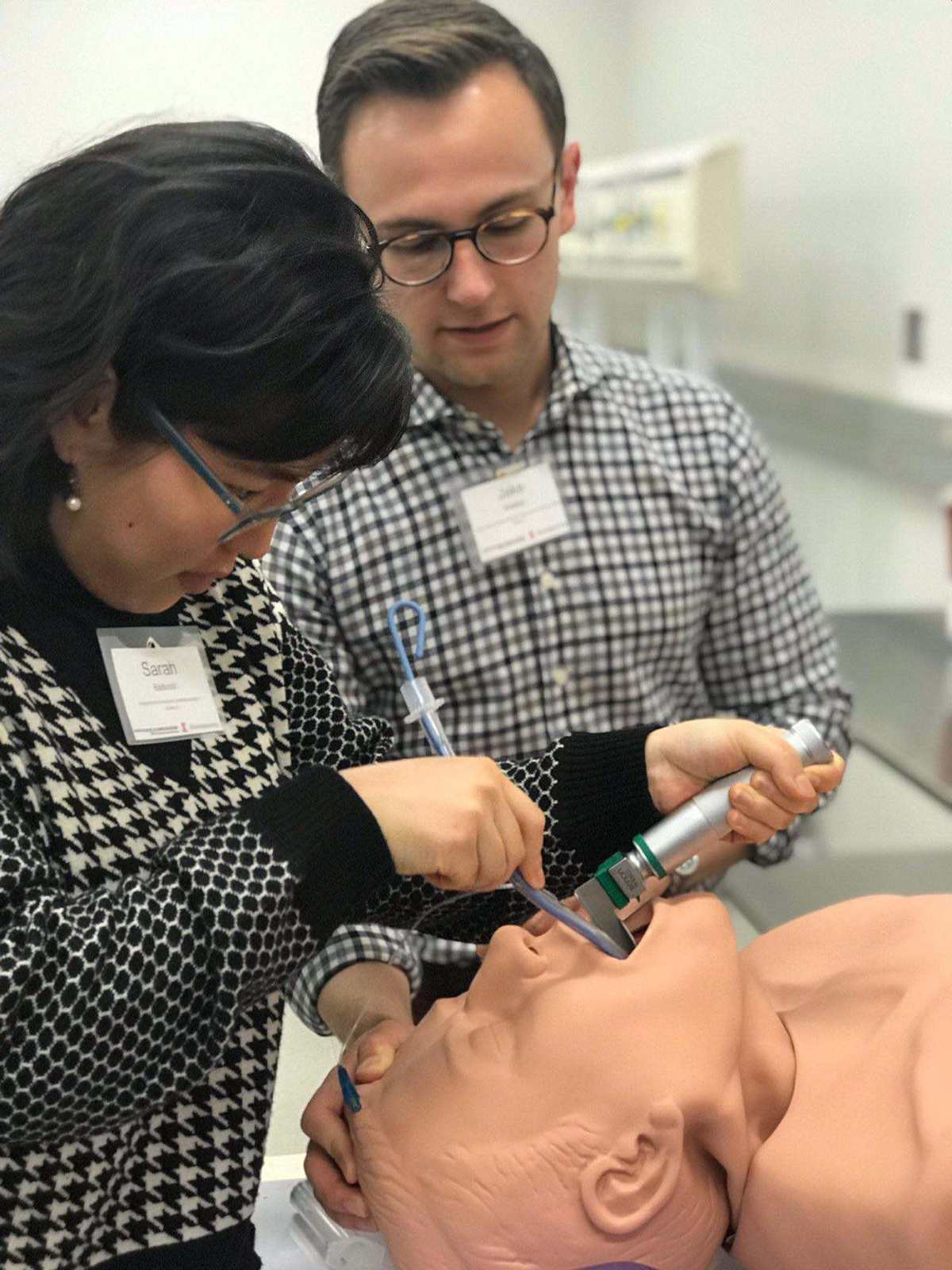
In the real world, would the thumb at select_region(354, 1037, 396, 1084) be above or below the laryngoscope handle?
below

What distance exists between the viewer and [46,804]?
93 cm

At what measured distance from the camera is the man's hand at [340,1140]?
1.01 metres

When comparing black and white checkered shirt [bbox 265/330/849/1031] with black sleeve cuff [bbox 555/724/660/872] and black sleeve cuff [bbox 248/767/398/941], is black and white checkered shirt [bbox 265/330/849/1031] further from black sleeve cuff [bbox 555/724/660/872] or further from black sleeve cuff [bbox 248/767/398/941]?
black sleeve cuff [bbox 248/767/398/941]

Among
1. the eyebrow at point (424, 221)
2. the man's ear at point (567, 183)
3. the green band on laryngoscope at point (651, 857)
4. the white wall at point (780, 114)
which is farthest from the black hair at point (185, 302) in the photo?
the white wall at point (780, 114)

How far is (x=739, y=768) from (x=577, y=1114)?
0.30 metres

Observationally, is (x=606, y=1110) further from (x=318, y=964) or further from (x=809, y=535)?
(x=809, y=535)

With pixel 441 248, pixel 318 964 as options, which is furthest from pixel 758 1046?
pixel 441 248

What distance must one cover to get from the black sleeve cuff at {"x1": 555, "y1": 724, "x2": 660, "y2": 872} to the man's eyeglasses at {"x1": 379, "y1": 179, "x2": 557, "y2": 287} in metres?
0.66

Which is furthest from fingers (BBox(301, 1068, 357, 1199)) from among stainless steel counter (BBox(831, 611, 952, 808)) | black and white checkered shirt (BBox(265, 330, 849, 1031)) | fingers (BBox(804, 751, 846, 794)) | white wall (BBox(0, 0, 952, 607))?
white wall (BBox(0, 0, 952, 607))

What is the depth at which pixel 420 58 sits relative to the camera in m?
1.53

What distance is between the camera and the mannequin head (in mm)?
886

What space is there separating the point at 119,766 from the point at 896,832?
4.72ft

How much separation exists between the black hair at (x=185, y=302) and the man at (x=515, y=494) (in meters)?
0.64

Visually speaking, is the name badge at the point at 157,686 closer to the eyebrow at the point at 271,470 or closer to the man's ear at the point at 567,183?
the eyebrow at the point at 271,470
